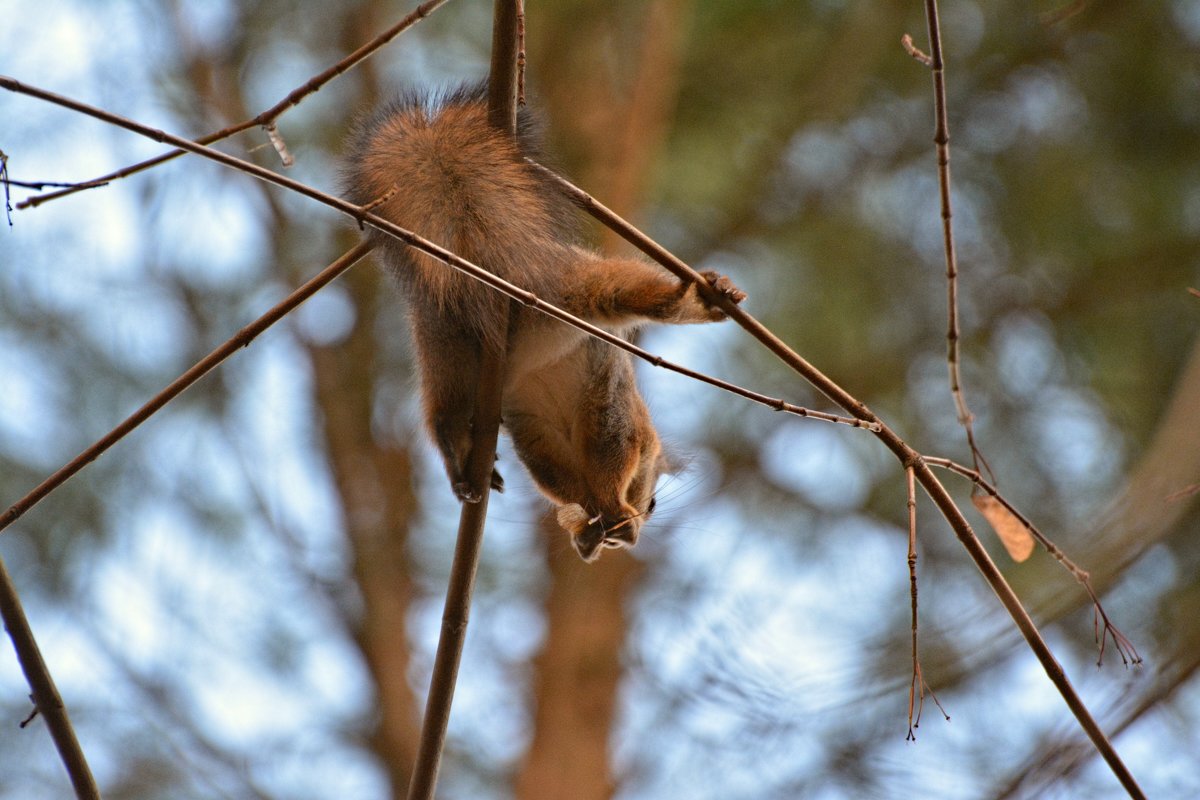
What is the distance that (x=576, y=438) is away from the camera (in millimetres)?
2043

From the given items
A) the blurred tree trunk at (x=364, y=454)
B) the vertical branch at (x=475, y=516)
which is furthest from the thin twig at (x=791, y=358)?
the blurred tree trunk at (x=364, y=454)

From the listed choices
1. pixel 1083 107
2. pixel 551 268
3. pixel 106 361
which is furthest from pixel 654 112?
pixel 551 268

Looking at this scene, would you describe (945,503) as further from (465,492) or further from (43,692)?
(43,692)

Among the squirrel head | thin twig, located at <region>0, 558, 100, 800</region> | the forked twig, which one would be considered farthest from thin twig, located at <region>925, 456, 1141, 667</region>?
thin twig, located at <region>0, 558, 100, 800</region>

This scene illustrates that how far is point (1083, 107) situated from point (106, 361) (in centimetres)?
319

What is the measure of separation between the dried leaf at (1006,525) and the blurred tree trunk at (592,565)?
7.62 feet

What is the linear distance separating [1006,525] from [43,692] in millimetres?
1067

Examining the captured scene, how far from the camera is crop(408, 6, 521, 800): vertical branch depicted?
1.28 meters

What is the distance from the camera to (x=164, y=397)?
1157 mm

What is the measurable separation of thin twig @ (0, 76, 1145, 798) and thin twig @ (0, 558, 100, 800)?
456mm

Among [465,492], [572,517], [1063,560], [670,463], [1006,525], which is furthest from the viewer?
[670,463]

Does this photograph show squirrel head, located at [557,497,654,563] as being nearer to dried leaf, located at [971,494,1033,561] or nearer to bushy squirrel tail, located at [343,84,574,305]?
bushy squirrel tail, located at [343,84,574,305]

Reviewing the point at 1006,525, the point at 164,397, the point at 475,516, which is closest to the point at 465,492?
the point at 475,516

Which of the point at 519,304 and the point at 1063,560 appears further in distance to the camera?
the point at 519,304
